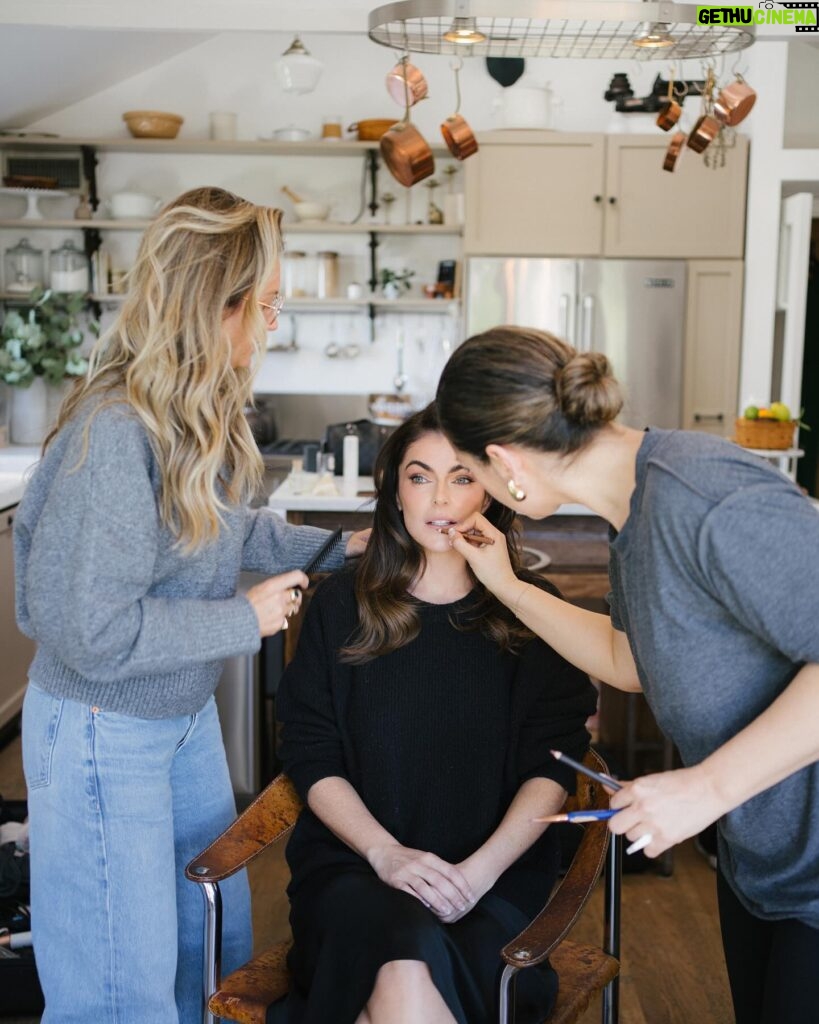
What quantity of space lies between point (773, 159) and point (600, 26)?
3.31m

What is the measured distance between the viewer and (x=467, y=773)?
185 cm

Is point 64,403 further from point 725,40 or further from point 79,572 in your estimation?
point 725,40

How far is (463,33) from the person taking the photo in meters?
2.65

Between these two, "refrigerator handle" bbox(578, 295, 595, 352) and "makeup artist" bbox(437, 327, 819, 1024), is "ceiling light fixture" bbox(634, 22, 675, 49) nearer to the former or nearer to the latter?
"makeup artist" bbox(437, 327, 819, 1024)

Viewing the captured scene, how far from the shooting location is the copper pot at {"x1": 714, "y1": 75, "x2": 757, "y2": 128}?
3.13 meters

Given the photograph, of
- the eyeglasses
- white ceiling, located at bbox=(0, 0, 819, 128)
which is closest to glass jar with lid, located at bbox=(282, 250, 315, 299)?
white ceiling, located at bbox=(0, 0, 819, 128)

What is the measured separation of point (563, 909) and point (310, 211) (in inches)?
193

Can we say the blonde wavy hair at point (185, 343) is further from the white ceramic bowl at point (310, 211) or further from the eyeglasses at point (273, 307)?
the white ceramic bowl at point (310, 211)

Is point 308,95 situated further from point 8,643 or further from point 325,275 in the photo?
point 8,643

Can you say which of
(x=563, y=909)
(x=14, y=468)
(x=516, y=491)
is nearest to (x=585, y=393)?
(x=516, y=491)

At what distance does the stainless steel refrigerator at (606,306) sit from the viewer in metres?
5.63

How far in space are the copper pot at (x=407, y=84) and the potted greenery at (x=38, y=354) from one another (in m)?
3.10

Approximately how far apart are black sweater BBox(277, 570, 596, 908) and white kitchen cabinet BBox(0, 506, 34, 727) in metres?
2.22

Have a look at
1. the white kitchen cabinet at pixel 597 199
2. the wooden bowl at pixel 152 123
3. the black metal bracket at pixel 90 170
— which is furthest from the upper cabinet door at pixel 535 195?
the black metal bracket at pixel 90 170
